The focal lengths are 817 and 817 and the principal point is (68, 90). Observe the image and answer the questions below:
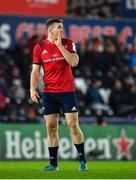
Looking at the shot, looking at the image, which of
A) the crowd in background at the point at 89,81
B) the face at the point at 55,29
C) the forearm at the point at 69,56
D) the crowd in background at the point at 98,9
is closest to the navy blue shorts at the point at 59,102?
the forearm at the point at 69,56

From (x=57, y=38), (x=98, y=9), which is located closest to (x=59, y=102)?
(x=57, y=38)

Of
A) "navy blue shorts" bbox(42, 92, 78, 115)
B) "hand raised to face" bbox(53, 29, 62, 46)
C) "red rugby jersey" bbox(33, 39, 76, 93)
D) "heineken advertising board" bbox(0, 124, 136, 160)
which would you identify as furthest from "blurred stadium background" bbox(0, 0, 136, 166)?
"hand raised to face" bbox(53, 29, 62, 46)

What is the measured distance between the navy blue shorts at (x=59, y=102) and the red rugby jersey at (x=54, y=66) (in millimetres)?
89

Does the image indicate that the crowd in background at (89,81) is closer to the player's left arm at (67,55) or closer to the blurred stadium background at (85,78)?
the blurred stadium background at (85,78)

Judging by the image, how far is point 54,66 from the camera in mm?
13000

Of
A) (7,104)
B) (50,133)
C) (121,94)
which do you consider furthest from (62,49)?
(121,94)

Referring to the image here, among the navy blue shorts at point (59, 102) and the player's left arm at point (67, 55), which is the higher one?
Result: the player's left arm at point (67, 55)

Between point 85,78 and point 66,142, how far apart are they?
3.43 metres

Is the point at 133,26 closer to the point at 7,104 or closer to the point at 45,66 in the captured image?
the point at 7,104

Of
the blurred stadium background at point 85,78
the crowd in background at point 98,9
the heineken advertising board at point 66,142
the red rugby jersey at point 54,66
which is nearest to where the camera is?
the red rugby jersey at point 54,66

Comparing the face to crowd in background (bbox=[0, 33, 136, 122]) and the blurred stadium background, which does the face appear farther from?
crowd in background (bbox=[0, 33, 136, 122])

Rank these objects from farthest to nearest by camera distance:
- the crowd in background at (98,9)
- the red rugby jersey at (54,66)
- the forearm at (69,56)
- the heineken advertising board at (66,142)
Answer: the crowd in background at (98,9)
the heineken advertising board at (66,142)
the red rugby jersey at (54,66)
the forearm at (69,56)

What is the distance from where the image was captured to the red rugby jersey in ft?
42.7

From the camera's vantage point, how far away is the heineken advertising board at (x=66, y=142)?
20188 millimetres
